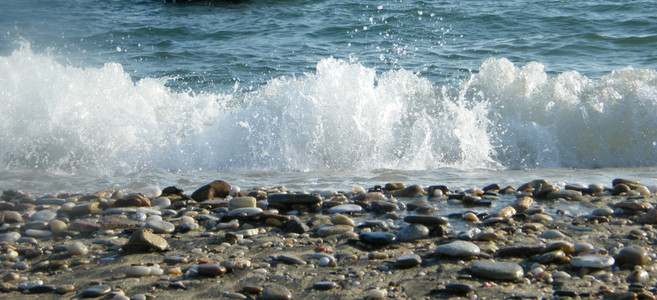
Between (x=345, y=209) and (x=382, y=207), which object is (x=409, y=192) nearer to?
(x=382, y=207)

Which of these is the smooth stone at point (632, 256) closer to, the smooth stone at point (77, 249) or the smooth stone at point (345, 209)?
the smooth stone at point (345, 209)

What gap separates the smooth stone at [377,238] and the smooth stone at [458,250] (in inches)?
9.6

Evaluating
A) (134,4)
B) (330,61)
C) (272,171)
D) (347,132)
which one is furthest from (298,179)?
(134,4)

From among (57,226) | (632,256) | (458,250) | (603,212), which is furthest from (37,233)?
(603,212)

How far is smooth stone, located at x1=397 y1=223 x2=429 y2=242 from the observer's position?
116 inches

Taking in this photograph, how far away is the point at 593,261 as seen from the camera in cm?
253

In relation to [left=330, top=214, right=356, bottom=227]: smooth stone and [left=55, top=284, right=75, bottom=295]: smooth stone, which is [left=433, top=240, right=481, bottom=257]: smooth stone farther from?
[left=55, top=284, right=75, bottom=295]: smooth stone

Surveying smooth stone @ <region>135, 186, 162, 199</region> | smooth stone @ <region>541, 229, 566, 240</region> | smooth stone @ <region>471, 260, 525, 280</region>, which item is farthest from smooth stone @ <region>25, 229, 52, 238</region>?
smooth stone @ <region>541, 229, 566, 240</region>

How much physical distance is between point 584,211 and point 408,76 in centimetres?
319

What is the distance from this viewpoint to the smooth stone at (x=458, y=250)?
265cm

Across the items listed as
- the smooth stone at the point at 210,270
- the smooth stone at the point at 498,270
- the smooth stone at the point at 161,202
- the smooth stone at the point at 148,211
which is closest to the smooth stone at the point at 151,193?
the smooth stone at the point at 161,202

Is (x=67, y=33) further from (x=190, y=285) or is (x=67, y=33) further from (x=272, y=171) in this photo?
(x=190, y=285)

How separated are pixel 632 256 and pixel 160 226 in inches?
82.6

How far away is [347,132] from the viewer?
574 cm
